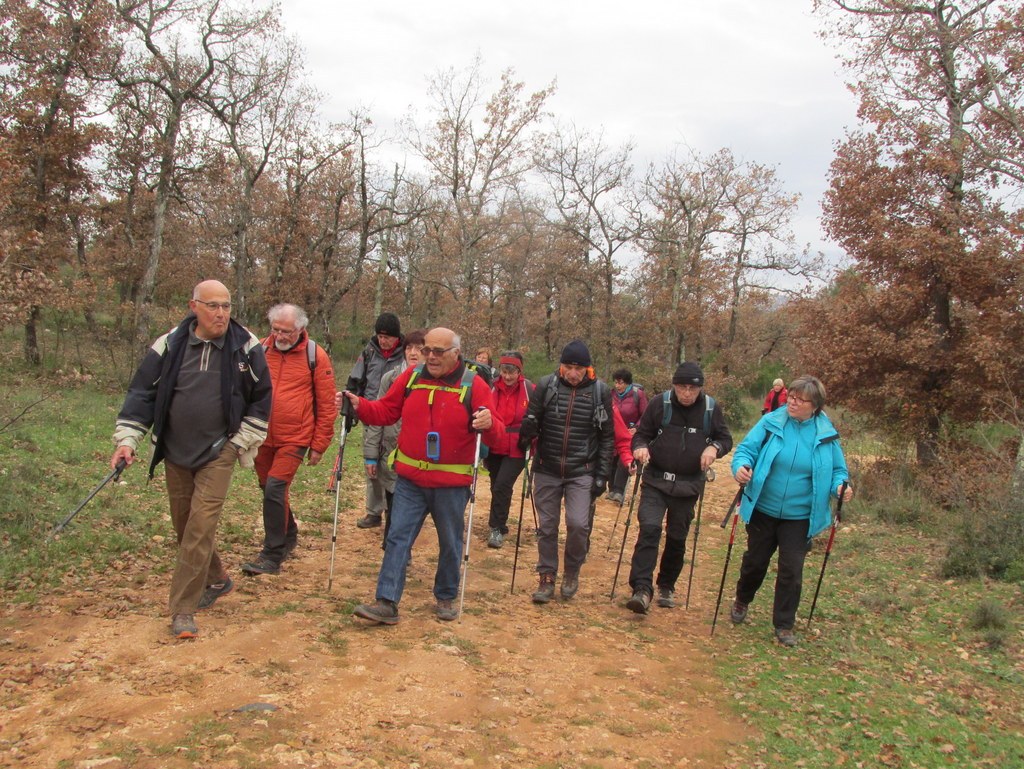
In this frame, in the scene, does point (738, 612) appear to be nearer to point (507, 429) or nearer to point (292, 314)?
point (507, 429)

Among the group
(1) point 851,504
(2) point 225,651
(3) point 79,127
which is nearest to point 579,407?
(2) point 225,651

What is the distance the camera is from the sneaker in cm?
529

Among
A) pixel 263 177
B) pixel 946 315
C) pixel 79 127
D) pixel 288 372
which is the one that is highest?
pixel 263 177

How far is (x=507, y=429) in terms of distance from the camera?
8359mm

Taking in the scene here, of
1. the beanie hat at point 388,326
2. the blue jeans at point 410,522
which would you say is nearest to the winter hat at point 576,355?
the blue jeans at point 410,522

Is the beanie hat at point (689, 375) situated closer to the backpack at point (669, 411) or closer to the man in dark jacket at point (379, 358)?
the backpack at point (669, 411)

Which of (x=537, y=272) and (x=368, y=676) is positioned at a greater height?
(x=537, y=272)

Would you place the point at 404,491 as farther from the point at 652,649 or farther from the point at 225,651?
the point at 652,649

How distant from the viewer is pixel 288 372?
5980mm

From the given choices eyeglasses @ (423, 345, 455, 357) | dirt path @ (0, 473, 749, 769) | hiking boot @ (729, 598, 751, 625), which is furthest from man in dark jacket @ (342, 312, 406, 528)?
hiking boot @ (729, 598, 751, 625)

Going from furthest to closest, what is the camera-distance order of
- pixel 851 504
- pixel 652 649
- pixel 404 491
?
pixel 851 504 → pixel 652 649 → pixel 404 491

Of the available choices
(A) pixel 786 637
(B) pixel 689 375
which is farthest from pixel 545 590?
(B) pixel 689 375

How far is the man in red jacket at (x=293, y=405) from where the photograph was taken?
234 inches

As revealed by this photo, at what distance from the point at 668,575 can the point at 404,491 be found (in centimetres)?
294
